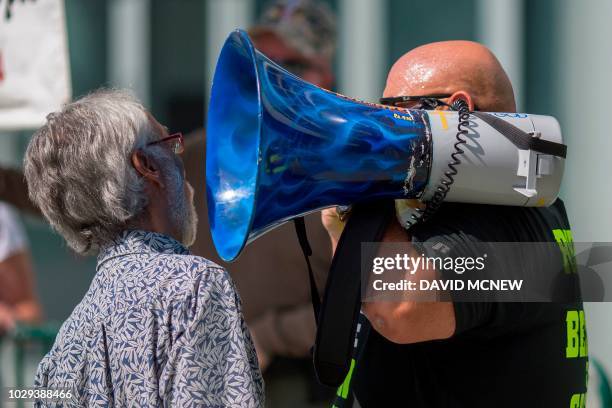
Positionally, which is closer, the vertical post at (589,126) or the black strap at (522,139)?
the black strap at (522,139)

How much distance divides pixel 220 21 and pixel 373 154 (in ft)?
16.6

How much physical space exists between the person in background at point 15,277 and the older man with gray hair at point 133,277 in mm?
2802

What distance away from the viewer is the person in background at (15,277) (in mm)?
4758

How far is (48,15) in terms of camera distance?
2949mm

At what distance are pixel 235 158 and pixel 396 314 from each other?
0.52 meters

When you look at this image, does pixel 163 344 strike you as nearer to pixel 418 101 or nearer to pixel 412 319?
pixel 412 319

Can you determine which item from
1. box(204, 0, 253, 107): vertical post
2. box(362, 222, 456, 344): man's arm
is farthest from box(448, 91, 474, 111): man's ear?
box(204, 0, 253, 107): vertical post

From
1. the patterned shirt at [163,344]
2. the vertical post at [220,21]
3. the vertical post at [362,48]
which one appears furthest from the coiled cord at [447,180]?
the vertical post at [220,21]

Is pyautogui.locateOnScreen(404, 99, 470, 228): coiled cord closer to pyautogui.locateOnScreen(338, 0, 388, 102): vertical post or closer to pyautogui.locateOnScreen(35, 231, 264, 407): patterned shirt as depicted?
pyautogui.locateOnScreen(35, 231, 264, 407): patterned shirt

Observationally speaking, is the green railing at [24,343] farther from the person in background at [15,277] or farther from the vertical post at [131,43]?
the vertical post at [131,43]

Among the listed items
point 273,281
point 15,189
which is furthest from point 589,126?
point 15,189

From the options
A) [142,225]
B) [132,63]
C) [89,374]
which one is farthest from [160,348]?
[132,63]

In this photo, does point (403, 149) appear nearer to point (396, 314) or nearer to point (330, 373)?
point (396, 314)

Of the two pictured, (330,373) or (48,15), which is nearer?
(330,373)
